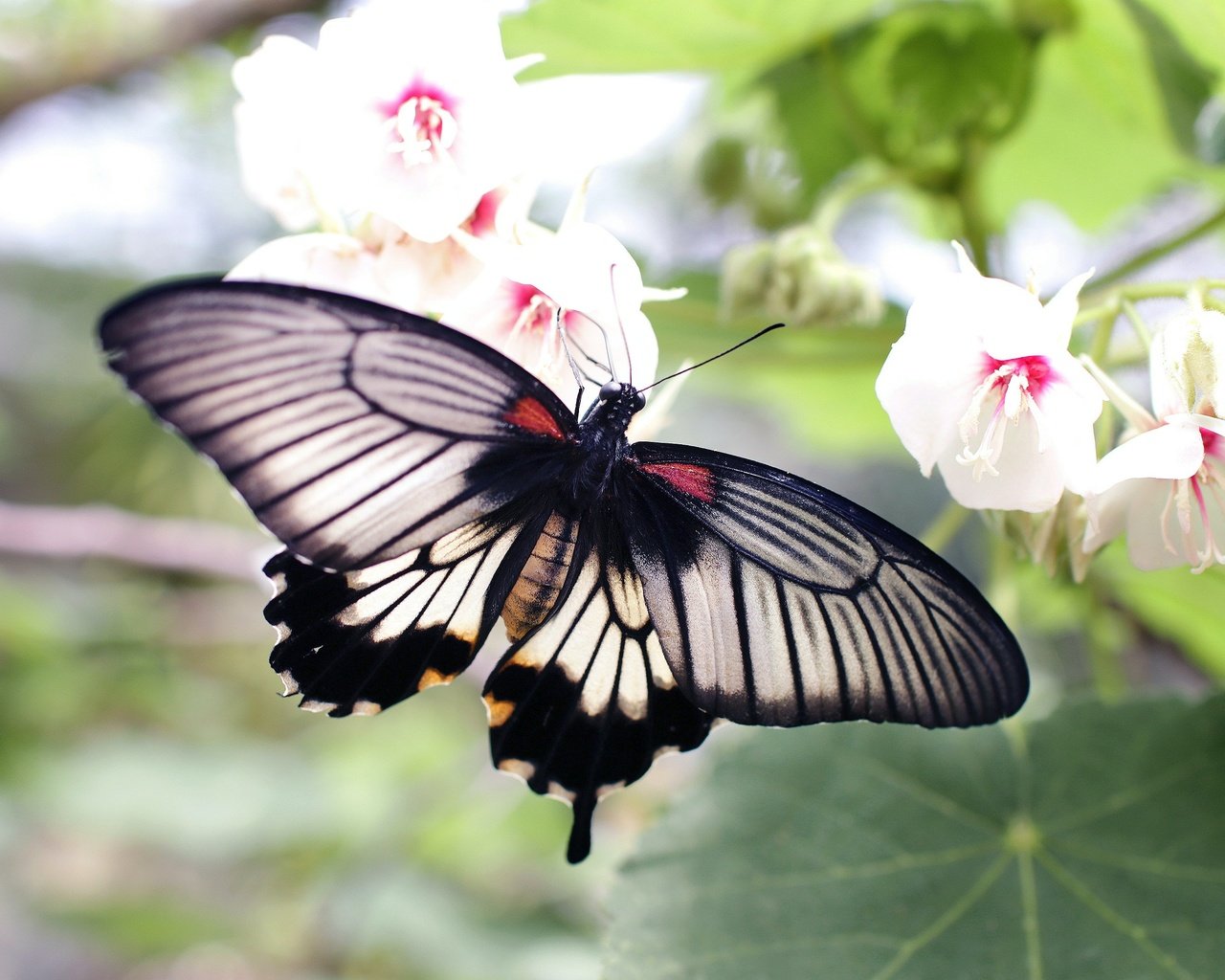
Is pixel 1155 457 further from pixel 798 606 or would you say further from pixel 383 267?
pixel 383 267

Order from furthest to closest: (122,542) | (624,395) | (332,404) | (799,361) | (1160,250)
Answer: (122,542)
(799,361)
(1160,250)
(624,395)
(332,404)

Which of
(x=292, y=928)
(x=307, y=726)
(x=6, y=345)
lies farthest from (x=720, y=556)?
(x=6, y=345)

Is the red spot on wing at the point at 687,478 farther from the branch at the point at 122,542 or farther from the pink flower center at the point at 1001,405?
the branch at the point at 122,542

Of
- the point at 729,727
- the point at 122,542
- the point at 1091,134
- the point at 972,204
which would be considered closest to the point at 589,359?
the point at 972,204

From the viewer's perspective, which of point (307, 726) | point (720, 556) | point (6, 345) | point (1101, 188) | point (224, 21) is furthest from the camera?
point (6, 345)

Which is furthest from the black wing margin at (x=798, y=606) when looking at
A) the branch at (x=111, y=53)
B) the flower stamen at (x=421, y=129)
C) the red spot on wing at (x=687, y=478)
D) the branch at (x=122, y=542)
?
the branch at (x=111, y=53)

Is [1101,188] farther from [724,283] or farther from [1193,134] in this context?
[724,283]
